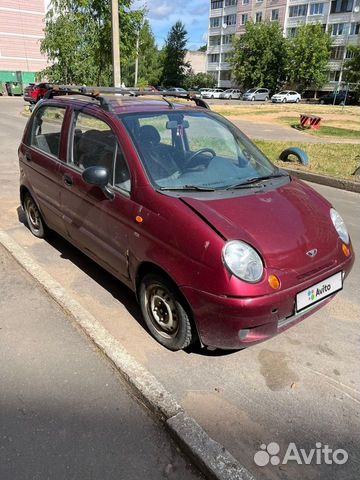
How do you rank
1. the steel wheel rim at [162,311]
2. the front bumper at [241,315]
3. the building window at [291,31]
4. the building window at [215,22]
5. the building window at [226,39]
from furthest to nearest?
1. the building window at [215,22]
2. the building window at [226,39]
3. the building window at [291,31]
4. the steel wheel rim at [162,311]
5. the front bumper at [241,315]

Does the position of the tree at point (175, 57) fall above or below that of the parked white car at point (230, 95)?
above

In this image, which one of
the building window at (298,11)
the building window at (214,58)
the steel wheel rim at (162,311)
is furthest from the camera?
the building window at (214,58)

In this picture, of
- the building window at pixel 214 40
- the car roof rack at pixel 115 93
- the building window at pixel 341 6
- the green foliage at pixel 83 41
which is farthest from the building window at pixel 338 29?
the car roof rack at pixel 115 93

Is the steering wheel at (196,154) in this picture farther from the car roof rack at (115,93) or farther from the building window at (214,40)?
the building window at (214,40)

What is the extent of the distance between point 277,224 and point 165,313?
3.50ft

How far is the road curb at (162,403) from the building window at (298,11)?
246 ft

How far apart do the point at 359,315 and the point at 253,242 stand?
1638 mm

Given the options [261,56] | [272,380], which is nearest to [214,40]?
[261,56]

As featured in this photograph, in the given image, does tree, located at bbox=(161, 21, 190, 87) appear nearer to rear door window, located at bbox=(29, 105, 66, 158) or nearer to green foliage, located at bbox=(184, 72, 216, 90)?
green foliage, located at bbox=(184, 72, 216, 90)

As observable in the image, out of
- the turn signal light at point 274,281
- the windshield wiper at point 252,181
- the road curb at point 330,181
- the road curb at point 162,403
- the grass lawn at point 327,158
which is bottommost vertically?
the road curb at point 162,403

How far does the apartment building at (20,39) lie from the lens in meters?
63.7

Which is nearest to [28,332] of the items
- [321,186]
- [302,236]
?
[302,236]

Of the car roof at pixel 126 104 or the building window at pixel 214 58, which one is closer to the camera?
the car roof at pixel 126 104

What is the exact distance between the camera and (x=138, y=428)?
2.45 m
